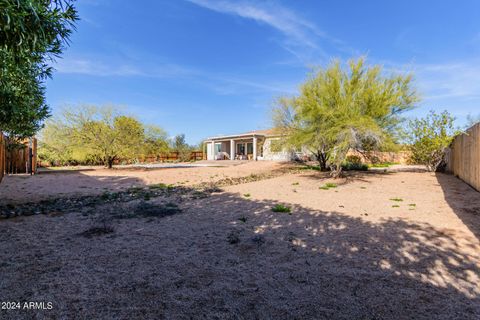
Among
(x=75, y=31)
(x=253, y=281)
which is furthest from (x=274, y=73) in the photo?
(x=253, y=281)

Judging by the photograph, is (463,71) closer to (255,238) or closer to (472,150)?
(472,150)

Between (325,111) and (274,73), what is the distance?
11.1 m

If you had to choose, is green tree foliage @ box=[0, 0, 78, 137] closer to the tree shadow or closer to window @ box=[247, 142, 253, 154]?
the tree shadow

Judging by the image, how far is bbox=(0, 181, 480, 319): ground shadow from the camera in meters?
2.14

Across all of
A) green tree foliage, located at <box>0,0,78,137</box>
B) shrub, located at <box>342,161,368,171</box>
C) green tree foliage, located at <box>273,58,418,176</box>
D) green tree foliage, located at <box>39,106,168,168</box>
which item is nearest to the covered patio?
shrub, located at <box>342,161,368,171</box>

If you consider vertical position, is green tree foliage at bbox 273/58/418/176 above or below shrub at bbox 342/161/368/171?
above

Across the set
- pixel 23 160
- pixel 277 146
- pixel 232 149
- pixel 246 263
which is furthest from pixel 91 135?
pixel 246 263

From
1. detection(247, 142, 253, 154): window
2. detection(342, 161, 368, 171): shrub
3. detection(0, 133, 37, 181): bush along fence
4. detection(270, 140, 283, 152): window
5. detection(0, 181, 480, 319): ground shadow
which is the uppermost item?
detection(247, 142, 253, 154): window

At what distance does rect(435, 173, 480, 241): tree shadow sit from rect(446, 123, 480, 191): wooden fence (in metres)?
0.43

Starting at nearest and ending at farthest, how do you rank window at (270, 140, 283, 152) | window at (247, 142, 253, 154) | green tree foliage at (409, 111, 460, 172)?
1. green tree foliage at (409, 111, 460, 172)
2. window at (270, 140, 283, 152)
3. window at (247, 142, 253, 154)

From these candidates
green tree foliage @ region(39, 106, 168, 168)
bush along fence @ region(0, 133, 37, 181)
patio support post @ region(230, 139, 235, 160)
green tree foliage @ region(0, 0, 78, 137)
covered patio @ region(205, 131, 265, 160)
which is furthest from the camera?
patio support post @ region(230, 139, 235, 160)

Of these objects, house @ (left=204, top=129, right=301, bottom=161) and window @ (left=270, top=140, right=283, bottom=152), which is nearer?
window @ (left=270, top=140, right=283, bottom=152)

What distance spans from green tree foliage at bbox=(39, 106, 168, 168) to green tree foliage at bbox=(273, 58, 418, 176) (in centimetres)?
1238

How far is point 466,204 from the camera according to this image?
19.3 ft
